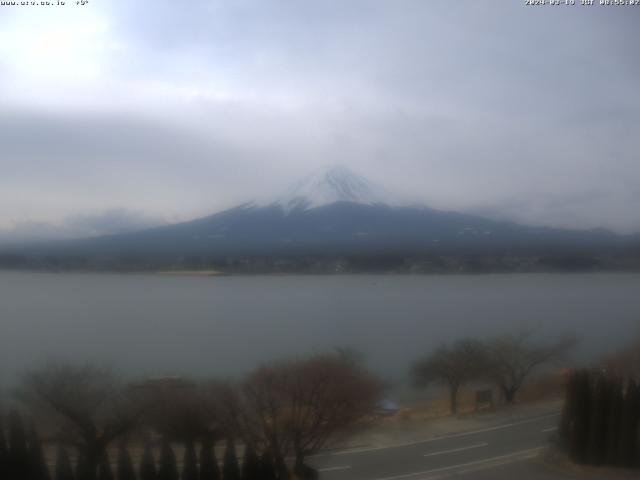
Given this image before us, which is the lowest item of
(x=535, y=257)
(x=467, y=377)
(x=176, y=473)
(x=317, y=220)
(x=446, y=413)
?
(x=176, y=473)

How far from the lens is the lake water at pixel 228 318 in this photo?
87.5 inches

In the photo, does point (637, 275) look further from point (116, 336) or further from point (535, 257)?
point (116, 336)

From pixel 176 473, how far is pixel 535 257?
1664mm

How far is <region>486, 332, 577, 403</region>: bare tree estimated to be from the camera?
2473mm

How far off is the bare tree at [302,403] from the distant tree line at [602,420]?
0.95 m

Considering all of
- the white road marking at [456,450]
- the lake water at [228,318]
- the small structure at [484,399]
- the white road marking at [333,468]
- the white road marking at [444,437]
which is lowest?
the white road marking at [333,468]

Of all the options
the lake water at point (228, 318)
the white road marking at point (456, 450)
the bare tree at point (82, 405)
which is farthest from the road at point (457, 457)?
the bare tree at point (82, 405)

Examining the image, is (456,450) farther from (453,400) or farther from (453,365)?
(453,365)

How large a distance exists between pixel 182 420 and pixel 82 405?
1.21 ft

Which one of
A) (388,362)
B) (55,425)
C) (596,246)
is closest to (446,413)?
(388,362)

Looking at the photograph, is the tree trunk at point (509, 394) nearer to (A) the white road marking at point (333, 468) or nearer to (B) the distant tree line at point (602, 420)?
(B) the distant tree line at point (602, 420)

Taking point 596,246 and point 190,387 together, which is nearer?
point 190,387

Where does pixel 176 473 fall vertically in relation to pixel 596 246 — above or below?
below

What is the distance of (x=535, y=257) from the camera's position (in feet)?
8.15
